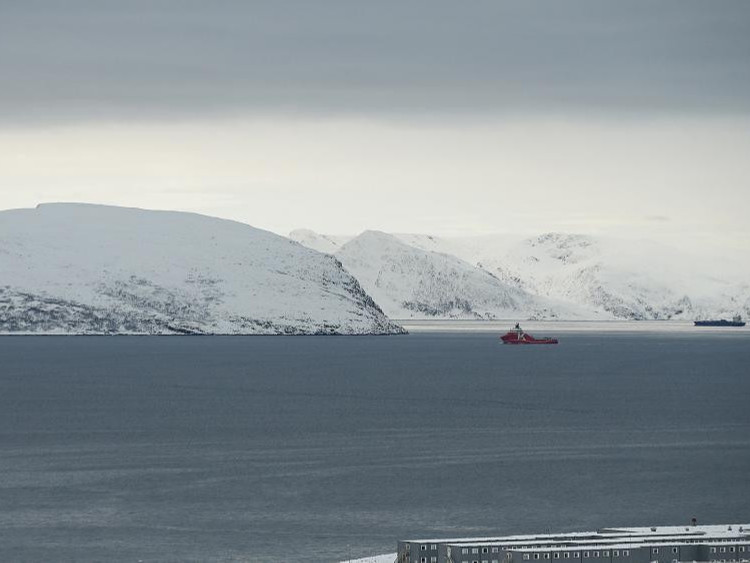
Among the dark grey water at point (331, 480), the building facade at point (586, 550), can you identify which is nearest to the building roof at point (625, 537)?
the building facade at point (586, 550)

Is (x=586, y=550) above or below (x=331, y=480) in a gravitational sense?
below

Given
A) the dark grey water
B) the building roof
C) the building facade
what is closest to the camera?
the building facade

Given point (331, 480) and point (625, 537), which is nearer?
point (625, 537)

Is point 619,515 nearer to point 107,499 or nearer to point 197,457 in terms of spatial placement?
point 107,499

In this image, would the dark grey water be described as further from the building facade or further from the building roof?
the building facade

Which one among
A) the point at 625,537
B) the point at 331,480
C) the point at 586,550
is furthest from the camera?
the point at 331,480

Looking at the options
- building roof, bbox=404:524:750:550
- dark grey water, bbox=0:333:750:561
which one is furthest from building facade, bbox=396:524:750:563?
dark grey water, bbox=0:333:750:561

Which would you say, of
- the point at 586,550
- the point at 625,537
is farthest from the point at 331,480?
the point at 586,550

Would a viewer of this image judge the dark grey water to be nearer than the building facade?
No

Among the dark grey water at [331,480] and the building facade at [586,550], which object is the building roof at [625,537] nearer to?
the building facade at [586,550]

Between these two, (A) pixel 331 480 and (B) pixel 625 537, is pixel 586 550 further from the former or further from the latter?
(A) pixel 331 480

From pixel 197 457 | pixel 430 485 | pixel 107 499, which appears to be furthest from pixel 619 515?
pixel 197 457
